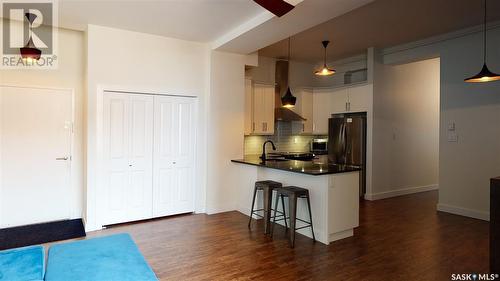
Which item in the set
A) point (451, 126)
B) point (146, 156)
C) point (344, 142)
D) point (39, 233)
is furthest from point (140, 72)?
point (451, 126)

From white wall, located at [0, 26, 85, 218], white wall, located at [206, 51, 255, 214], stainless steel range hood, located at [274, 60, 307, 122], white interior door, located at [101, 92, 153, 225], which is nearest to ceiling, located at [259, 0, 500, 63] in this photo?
stainless steel range hood, located at [274, 60, 307, 122]

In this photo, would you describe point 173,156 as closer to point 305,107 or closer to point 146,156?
point 146,156

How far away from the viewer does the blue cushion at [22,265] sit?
185 centimetres

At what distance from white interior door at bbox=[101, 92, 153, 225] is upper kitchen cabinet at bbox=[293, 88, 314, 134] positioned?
3.63 metres

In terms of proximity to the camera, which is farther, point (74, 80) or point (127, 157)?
point (74, 80)

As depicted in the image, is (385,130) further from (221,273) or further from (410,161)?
(221,273)

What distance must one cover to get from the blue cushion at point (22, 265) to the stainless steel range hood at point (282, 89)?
511 cm

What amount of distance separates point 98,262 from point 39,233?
105 inches

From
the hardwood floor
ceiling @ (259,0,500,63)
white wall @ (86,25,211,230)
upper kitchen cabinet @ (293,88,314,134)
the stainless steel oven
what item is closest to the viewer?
the hardwood floor

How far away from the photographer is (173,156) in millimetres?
4844

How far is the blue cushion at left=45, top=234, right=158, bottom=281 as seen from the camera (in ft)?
6.27

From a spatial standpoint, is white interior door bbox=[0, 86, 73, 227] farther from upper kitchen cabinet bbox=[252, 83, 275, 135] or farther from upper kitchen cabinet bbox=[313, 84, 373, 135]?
upper kitchen cabinet bbox=[313, 84, 373, 135]

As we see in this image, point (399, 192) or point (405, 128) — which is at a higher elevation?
point (405, 128)

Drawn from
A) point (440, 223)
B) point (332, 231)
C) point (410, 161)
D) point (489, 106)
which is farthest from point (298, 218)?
point (410, 161)
